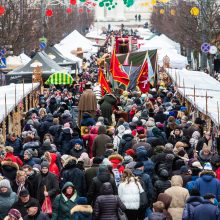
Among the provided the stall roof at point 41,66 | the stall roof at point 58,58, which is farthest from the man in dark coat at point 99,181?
the stall roof at point 58,58

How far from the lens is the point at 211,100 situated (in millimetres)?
24188

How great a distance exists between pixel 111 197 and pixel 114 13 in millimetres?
168549

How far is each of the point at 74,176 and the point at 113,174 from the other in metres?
0.55

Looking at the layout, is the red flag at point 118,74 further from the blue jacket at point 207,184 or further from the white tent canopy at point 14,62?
the blue jacket at point 207,184

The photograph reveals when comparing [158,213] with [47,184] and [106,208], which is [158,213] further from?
[47,184]

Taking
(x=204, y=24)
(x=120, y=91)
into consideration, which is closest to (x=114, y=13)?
(x=204, y=24)

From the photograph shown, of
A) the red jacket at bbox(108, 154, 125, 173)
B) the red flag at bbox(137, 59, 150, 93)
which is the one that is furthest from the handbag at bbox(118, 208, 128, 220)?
the red flag at bbox(137, 59, 150, 93)

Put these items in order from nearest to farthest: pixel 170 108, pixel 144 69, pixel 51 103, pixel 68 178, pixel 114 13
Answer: pixel 68 178
pixel 170 108
pixel 51 103
pixel 144 69
pixel 114 13

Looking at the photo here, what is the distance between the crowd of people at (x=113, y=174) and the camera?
1308 cm

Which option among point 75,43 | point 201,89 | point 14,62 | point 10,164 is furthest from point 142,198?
point 75,43

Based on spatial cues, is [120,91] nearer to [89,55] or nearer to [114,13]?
[89,55]

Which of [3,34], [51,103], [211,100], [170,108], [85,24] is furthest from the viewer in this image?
[85,24]

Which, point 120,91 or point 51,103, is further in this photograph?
point 120,91

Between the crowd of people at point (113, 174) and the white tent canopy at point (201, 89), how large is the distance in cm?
44
